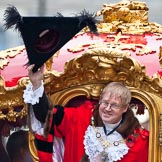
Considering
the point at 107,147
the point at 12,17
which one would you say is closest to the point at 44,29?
the point at 12,17

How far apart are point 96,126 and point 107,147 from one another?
0.10 metres

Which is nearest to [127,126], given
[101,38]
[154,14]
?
[101,38]

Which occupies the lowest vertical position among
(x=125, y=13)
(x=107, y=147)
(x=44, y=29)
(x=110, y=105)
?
(x=107, y=147)

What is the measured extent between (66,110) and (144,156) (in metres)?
0.39

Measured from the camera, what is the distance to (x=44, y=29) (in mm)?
3590

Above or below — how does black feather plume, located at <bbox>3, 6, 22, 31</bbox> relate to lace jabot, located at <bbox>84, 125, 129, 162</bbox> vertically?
above

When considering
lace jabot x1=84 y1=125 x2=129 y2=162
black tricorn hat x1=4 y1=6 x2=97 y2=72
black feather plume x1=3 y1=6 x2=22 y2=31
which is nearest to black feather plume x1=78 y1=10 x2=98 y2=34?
black tricorn hat x1=4 y1=6 x2=97 y2=72

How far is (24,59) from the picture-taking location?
4.20 meters

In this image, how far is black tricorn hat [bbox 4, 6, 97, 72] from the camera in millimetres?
3543

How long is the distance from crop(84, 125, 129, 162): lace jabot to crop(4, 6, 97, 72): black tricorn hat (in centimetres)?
41

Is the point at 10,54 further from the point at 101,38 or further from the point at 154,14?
the point at 154,14

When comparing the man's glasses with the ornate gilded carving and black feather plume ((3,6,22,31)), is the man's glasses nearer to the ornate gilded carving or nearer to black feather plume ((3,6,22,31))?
black feather plume ((3,6,22,31))

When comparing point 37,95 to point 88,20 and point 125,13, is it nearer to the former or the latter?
point 88,20

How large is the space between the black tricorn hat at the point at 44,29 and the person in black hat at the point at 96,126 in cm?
7
